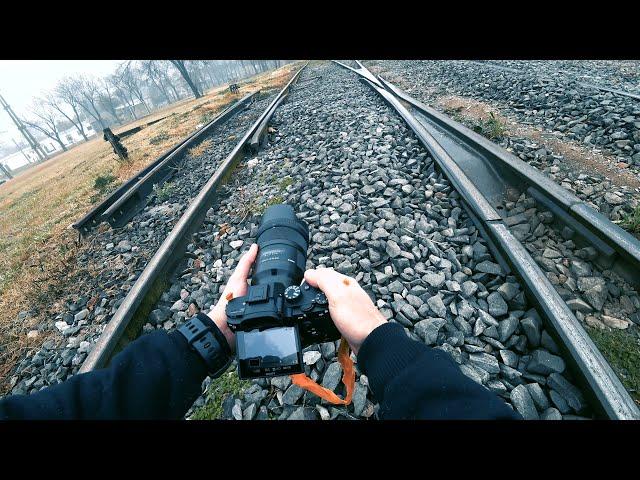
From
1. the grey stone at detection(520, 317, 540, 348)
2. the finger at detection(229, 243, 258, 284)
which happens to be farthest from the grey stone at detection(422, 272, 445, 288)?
the finger at detection(229, 243, 258, 284)

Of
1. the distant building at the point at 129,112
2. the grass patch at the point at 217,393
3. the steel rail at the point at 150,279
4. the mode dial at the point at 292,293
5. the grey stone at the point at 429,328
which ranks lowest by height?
the grey stone at the point at 429,328

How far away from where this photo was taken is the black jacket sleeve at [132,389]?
1.10m

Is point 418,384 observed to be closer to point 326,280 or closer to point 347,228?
point 326,280

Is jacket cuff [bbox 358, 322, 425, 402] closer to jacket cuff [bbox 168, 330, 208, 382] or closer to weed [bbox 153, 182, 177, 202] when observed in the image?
jacket cuff [bbox 168, 330, 208, 382]

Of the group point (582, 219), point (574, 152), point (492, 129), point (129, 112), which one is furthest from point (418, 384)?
point (129, 112)

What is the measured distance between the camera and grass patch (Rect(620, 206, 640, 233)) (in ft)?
8.49

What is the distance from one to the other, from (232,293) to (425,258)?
178 cm

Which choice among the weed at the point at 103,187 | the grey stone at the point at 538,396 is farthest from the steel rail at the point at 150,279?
the weed at the point at 103,187

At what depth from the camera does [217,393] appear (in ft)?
6.73

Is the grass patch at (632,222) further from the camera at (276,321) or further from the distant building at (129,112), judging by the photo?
the distant building at (129,112)

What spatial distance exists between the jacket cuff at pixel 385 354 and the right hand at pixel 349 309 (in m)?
0.07

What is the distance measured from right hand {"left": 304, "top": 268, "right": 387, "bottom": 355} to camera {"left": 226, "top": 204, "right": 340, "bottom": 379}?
61 millimetres
